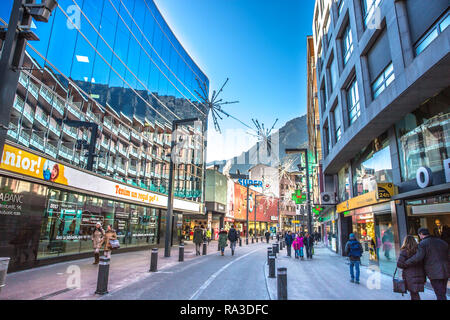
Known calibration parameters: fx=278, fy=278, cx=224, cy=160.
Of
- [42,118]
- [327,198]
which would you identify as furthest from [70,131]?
[327,198]

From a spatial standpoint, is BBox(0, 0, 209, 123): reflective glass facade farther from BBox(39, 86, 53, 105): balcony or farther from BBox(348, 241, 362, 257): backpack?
BBox(348, 241, 362, 257): backpack

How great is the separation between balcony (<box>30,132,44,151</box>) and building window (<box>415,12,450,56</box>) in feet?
46.0

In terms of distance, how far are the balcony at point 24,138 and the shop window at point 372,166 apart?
1416 centimetres

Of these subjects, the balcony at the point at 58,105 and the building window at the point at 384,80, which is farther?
the balcony at the point at 58,105

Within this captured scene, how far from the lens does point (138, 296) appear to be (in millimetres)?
6754

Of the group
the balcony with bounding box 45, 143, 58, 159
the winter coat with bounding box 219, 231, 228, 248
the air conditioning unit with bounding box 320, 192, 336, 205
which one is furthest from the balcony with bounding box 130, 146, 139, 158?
the air conditioning unit with bounding box 320, 192, 336, 205

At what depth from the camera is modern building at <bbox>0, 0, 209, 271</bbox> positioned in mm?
10164

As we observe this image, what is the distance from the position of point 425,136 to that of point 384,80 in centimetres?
326

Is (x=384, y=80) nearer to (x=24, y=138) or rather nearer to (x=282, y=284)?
(x=282, y=284)

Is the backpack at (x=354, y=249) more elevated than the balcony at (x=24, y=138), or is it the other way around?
the balcony at (x=24, y=138)

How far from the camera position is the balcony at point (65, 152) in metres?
12.5

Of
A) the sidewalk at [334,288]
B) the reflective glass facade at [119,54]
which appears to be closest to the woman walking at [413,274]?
the sidewalk at [334,288]

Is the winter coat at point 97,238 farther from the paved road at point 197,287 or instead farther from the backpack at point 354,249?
the backpack at point 354,249

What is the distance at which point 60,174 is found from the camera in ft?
38.2
